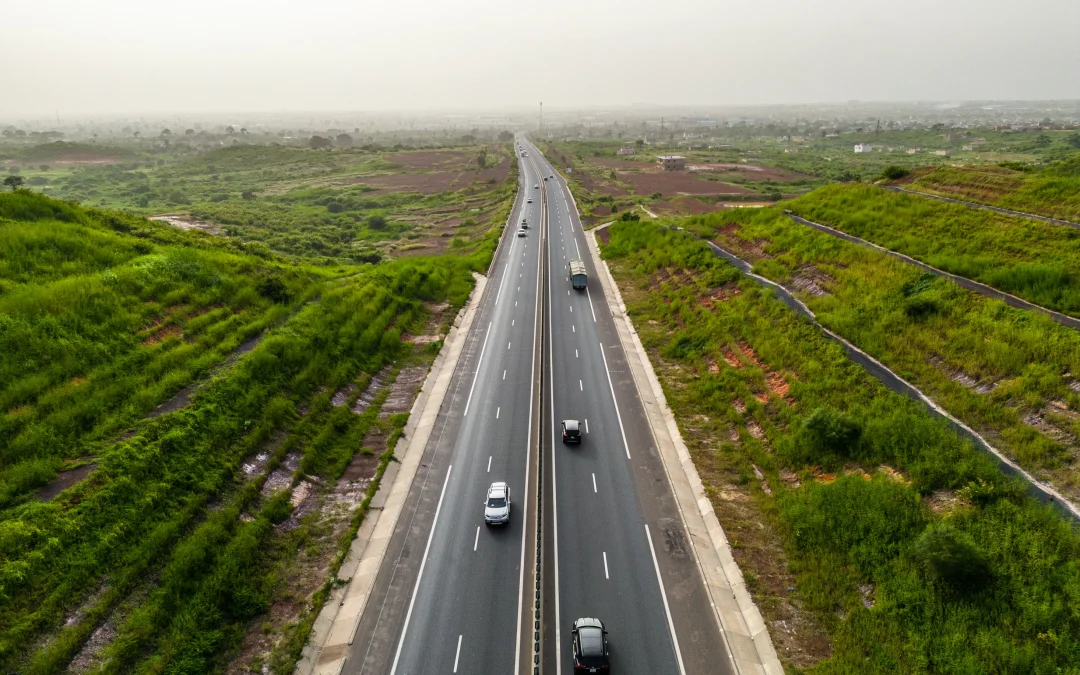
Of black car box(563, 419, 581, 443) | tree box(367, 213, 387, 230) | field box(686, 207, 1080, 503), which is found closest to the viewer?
field box(686, 207, 1080, 503)

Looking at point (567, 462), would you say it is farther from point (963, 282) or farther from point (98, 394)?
point (963, 282)

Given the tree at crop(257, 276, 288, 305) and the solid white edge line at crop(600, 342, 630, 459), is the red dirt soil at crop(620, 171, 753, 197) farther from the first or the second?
the tree at crop(257, 276, 288, 305)

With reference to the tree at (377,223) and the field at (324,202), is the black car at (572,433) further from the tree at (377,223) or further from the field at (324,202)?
the tree at (377,223)

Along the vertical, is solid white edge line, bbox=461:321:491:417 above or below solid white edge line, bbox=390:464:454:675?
above

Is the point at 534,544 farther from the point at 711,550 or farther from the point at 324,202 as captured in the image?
the point at 324,202

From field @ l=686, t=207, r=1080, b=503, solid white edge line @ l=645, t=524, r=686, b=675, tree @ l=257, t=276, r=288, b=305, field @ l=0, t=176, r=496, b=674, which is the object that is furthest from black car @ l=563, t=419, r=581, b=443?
tree @ l=257, t=276, r=288, b=305

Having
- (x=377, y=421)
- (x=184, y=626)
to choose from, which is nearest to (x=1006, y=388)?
(x=377, y=421)
